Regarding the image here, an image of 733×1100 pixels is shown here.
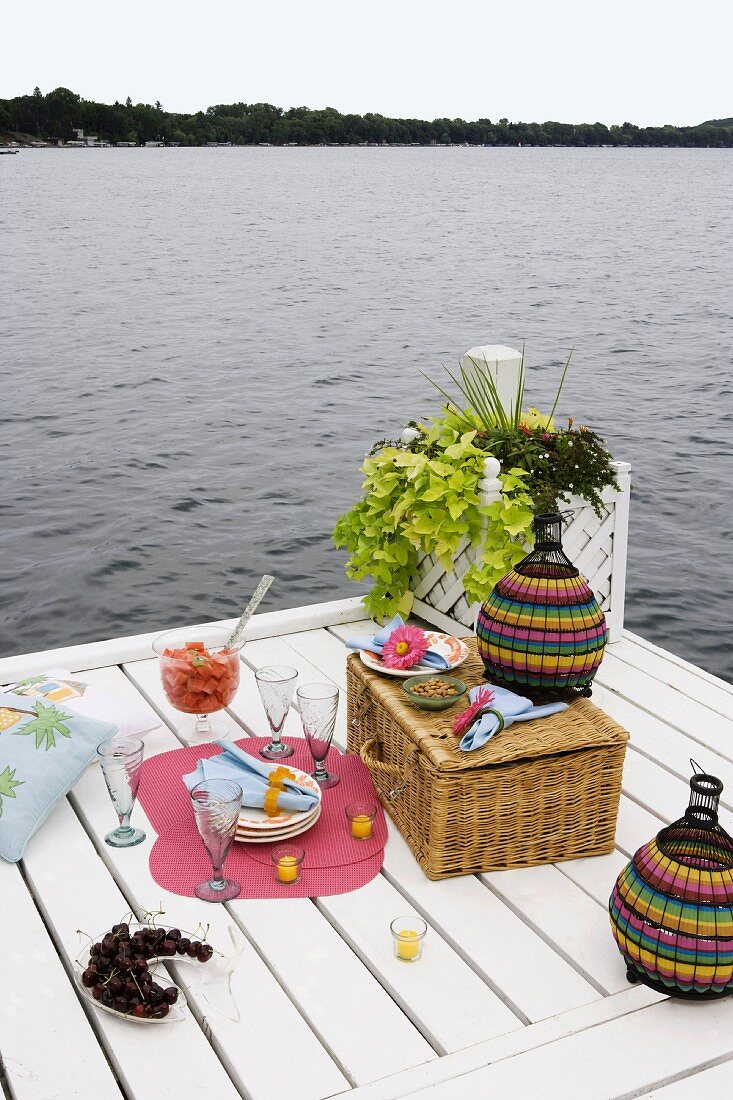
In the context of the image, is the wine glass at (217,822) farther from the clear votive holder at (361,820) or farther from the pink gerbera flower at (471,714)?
the pink gerbera flower at (471,714)

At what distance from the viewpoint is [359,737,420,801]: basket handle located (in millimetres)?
2389

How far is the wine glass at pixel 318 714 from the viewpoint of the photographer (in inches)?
99.8

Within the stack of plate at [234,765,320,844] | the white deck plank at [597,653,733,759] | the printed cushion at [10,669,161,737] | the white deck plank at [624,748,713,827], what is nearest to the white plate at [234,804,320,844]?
the stack of plate at [234,765,320,844]

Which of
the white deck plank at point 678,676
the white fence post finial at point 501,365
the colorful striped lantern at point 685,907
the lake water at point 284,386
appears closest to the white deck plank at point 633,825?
the colorful striped lantern at point 685,907

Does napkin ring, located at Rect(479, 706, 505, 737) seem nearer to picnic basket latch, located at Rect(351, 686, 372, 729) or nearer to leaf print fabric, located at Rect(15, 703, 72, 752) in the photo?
picnic basket latch, located at Rect(351, 686, 372, 729)

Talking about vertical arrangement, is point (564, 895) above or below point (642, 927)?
below

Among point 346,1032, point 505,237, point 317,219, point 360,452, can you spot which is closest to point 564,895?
point 346,1032

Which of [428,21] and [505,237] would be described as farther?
[428,21]

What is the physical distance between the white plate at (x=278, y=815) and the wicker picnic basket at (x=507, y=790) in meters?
0.16

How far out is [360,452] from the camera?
32.2 feet

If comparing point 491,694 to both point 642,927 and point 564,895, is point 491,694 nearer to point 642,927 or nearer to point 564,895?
point 564,895

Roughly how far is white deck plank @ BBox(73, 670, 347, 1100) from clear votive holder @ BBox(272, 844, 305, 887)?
0.14 metres

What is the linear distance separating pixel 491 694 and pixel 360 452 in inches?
295

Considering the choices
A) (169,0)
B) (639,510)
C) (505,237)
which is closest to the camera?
(639,510)
